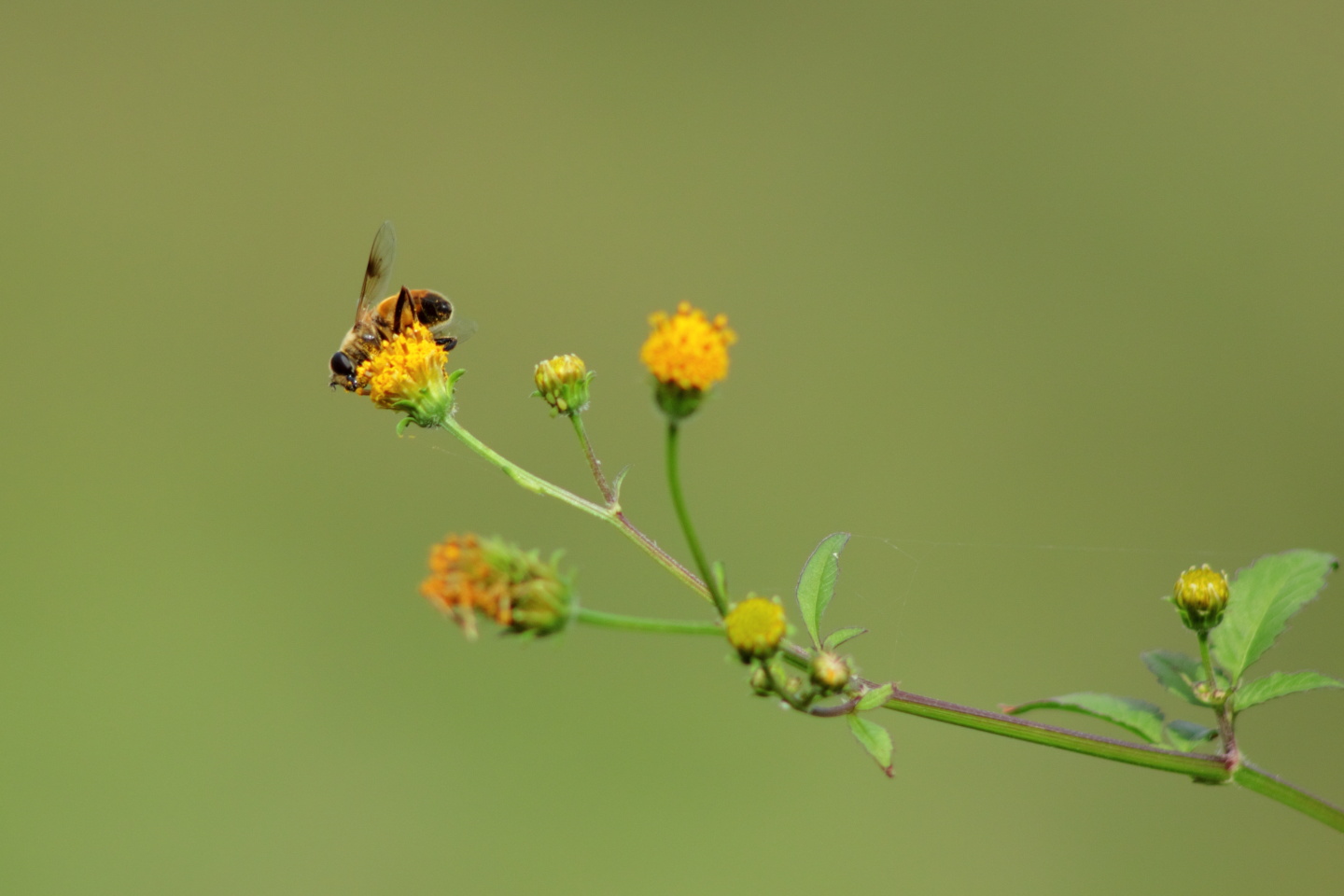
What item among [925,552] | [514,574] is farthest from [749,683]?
[925,552]

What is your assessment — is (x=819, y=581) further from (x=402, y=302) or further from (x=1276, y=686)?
(x=402, y=302)

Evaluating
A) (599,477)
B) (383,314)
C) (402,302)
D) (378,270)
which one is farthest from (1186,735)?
(378,270)

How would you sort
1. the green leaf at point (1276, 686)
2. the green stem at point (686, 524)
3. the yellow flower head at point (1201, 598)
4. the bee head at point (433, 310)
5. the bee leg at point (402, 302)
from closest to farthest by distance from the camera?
the green stem at point (686, 524)
the green leaf at point (1276, 686)
the yellow flower head at point (1201, 598)
the bee leg at point (402, 302)
the bee head at point (433, 310)

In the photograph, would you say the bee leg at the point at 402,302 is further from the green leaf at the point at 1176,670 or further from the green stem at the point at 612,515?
the green leaf at the point at 1176,670

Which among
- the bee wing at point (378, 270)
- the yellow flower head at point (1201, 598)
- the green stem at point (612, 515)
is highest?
the bee wing at point (378, 270)

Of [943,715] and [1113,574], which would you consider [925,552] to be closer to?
[1113,574]

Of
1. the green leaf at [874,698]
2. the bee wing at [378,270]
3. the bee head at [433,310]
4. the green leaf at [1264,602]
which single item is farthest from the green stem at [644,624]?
the bee wing at [378,270]

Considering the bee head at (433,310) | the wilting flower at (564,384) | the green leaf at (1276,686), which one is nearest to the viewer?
the green leaf at (1276,686)
